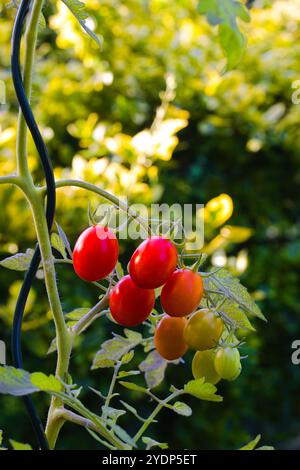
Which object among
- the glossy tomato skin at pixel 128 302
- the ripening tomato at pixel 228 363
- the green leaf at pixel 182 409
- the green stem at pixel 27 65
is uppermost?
the green stem at pixel 27 65

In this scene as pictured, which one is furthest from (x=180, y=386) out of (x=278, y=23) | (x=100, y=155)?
(x=278, y=23)

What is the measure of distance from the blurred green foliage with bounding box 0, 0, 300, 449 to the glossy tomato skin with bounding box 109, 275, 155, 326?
995 mm

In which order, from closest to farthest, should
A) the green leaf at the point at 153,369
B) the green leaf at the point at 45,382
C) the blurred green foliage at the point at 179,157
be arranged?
the green leaf at the point at 45,382
the green leaf at the point at 153,369
the blurred green foliage at the point at 179,157

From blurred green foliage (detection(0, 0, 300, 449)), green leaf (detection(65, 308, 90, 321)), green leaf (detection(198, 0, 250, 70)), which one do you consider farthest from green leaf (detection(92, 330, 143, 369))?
blurred green foliage (detection(0, 0, 300, 449))

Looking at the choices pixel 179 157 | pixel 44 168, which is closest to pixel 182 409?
pixel 44 168

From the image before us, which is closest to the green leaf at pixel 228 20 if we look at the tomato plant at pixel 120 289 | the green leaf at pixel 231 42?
the green leaf at pixel 231 42

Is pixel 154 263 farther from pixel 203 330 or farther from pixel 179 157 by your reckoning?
pixel 179 157

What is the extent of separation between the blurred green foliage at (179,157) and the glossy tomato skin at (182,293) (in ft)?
3.29

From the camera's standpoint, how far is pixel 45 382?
559 millimetres

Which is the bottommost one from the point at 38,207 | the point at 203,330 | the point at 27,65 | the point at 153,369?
the point at 153,369

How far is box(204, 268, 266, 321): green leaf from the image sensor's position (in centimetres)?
69

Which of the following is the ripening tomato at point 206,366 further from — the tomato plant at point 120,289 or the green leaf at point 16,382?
the green leaf at point 16,382

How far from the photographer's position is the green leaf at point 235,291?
0.69 meters

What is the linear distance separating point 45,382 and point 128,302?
156 mm
